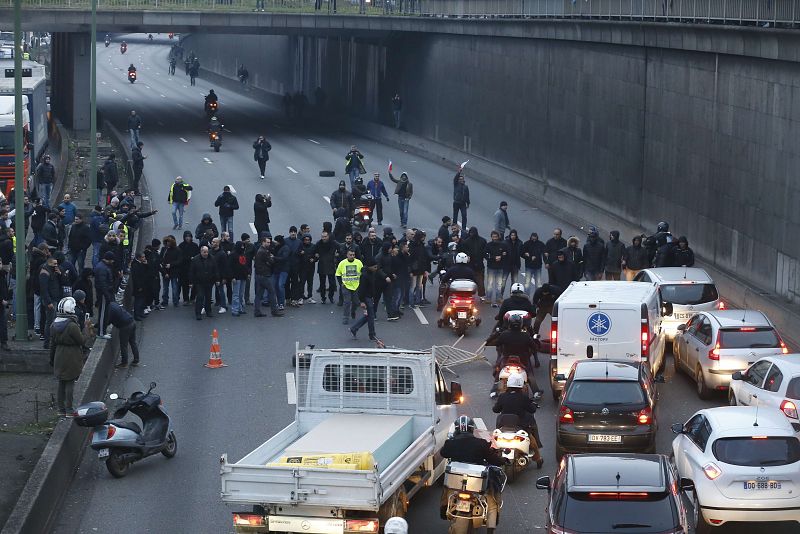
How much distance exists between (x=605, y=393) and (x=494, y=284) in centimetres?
1151

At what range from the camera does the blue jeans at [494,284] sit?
3031cm

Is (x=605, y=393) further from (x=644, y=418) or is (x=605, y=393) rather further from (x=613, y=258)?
(x=613, y=258)

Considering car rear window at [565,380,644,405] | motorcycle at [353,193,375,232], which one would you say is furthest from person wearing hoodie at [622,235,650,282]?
car rear window at [565,380,644,405]

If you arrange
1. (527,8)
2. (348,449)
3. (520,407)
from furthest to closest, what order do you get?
(527,8) → (520,407) → (348,449)

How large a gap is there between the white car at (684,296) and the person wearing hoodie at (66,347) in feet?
34.9

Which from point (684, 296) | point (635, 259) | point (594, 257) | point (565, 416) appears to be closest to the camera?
point (565, 416)

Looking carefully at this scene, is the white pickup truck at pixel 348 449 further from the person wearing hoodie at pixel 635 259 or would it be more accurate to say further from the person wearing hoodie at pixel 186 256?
the person wearing hoodie at pixel 635 259

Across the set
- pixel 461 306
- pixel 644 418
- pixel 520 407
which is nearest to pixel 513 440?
pixel 520 407

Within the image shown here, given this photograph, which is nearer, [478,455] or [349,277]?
[478,455]

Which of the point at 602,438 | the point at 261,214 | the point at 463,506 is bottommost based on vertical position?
the point at 602,438

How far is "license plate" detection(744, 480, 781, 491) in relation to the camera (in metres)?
15.3

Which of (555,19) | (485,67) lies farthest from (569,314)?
(485,67)

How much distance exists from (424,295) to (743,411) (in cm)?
1517

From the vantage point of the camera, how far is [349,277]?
92.8ft
